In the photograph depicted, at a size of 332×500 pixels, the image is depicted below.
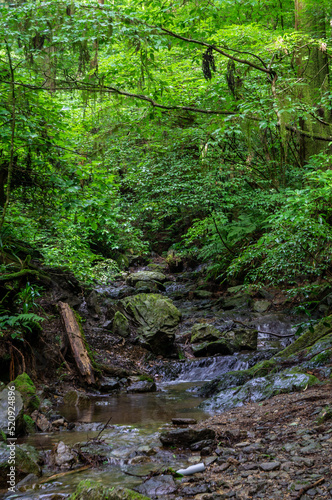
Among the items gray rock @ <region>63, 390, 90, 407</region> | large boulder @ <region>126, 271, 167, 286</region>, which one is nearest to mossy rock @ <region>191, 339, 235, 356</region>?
gray rock @ <region>63, 390, 90, 407</region>

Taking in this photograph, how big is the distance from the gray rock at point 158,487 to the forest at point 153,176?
87cm

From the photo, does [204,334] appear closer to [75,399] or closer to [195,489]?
[75,399]

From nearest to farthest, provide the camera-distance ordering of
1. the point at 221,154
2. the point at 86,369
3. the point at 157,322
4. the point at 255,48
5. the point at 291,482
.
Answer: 1. the point at 291,482
2. the point at 86,369
3. the point at 255,48
4. the point at 157,322
5. the point at 221,154

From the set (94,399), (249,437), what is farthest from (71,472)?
(94,399)

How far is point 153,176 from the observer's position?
14.5 metres

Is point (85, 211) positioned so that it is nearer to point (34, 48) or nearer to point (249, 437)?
point (34, 48)

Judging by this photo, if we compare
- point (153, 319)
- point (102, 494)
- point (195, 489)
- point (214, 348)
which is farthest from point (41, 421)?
point (153, 319)

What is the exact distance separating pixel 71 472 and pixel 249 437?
175cm

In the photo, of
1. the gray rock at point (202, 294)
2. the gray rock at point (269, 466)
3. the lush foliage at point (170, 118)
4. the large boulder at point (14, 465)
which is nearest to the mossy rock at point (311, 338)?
the lush foliage at point (170, 118)

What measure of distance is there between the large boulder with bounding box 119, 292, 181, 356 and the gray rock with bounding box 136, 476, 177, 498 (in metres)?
6.57

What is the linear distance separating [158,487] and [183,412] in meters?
3.08

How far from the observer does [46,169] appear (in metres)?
6.51

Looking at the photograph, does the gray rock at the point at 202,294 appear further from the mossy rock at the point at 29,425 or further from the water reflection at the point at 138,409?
the mossy rock at the point at 29,425

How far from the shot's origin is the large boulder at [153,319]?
31.7 feet
